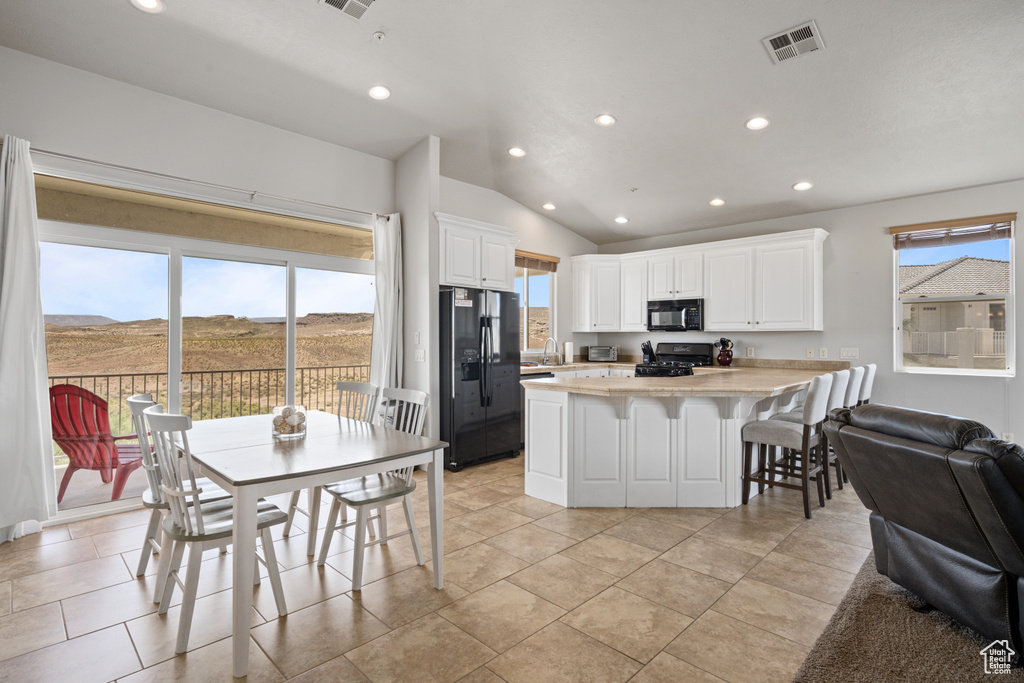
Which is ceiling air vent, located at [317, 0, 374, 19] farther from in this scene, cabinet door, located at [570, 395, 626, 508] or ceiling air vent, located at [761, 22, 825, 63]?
cabinet door, located at [570, 395, 626, 508]

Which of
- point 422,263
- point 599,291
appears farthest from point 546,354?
point 422,263

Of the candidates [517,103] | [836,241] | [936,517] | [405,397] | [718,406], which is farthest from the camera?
[836,241]

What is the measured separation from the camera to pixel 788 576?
8.16ft

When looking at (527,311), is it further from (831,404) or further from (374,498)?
(374,498)

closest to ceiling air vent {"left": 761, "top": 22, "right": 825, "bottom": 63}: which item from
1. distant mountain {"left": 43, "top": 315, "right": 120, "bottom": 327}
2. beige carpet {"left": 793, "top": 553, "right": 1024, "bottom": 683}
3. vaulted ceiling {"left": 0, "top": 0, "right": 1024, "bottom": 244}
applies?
vaulted ceiling {"left": 0, "top": 0, "right": 1024, "bottom": 244}

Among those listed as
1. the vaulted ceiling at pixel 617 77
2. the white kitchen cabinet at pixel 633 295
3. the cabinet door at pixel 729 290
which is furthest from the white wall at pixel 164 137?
the cabinet door at pixel 729 290

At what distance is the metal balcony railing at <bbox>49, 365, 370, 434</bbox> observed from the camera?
3.54 metres

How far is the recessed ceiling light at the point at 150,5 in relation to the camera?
8.71 feet

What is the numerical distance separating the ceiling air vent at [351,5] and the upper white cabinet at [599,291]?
412 centimetres

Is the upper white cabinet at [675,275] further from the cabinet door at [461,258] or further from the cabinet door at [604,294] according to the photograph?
the cabinet door at [461,258]

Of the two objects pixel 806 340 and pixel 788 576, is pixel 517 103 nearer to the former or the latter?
pixel 788 576

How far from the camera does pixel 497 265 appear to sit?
16.4 ft

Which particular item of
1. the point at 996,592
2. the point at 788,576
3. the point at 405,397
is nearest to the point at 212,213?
the point at 405,397

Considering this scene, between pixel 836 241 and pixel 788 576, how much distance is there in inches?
153
